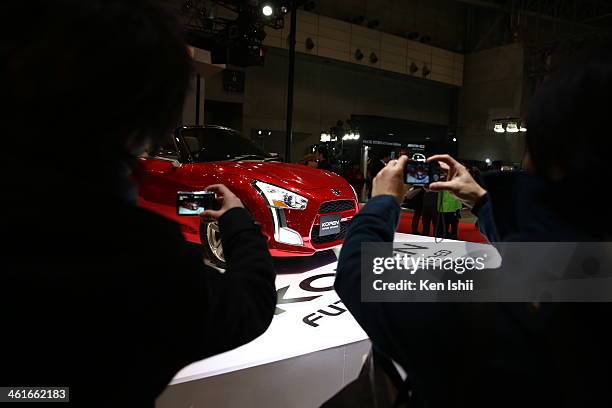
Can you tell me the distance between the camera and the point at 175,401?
157 cm

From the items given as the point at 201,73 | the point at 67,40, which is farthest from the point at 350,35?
the point at 67,40

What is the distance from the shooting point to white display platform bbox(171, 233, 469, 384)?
5.56 feet

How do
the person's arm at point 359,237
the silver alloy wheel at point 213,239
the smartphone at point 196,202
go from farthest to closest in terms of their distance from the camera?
1. the silver alloy wheel at point 213,239
2. the smartphone at point 196,202
3. the person's arm at point 359,237

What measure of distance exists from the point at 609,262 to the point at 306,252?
94.3 inches

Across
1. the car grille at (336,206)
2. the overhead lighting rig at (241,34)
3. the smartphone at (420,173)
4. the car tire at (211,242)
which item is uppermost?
→ the overhead lighting rig at (241,34)

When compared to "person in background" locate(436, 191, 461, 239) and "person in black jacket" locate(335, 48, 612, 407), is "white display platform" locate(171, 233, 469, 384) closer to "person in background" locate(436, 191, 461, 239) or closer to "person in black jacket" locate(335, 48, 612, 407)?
"person in black jacket" locate(335, 48, 612, 407)

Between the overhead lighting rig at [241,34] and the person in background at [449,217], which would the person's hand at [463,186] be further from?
the overhead lighting rig at [241,34]

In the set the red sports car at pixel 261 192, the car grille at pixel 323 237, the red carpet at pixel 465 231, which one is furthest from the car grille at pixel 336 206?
the red carpet at pixel 465 231

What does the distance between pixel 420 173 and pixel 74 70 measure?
0.91 metres

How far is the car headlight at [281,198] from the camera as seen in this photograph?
2912 millimetres

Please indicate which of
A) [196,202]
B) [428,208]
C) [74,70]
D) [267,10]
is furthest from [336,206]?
[267,10]

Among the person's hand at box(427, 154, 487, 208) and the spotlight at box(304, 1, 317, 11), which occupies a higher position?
the spotlight at box(304, 1, 317, 11)

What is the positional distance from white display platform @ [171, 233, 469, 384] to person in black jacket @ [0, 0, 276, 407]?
3.19 ft

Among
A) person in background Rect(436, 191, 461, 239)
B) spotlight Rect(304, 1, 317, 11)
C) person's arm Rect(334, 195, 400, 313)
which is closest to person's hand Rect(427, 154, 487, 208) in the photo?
person's arm Rect(334, 195, 400, 313)
